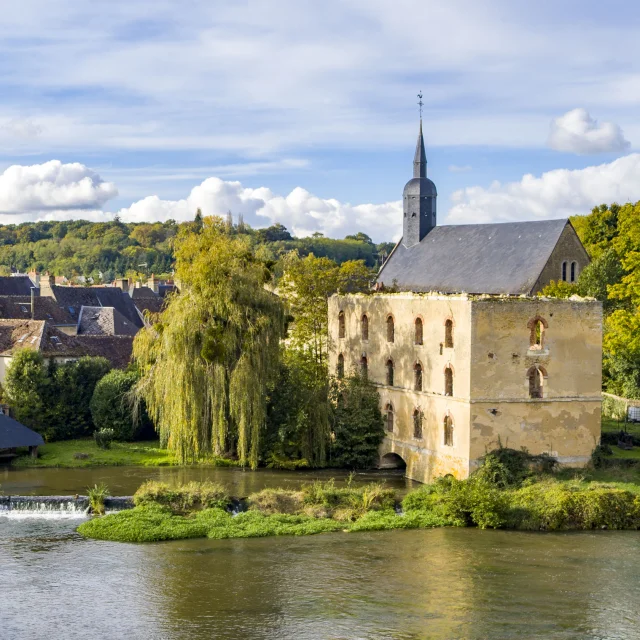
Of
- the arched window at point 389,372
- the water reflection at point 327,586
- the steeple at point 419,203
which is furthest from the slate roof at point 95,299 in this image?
the water reflection at point 327,586

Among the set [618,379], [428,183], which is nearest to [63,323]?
[428,183]

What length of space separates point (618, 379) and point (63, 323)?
110ft

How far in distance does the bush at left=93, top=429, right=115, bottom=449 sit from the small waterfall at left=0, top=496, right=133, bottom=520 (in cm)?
1002

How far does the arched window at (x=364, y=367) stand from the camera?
42656mm

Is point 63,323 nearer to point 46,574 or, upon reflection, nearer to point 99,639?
point 46,574

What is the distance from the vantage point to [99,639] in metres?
21.5

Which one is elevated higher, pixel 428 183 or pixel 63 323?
pixel 428 183

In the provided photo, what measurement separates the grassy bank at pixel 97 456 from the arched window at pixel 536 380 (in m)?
12.6

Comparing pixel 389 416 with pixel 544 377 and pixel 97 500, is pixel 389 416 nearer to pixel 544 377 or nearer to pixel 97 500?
pixel 544 377

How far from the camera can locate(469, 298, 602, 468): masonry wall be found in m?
35.1

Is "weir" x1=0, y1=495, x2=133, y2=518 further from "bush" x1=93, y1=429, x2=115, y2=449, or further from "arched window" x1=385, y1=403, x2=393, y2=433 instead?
"arched window" x1=385, y1=403, x2=393, y2=433

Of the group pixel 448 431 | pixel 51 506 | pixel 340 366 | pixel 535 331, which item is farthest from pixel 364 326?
pixel 51 506

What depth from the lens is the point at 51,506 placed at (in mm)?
32781

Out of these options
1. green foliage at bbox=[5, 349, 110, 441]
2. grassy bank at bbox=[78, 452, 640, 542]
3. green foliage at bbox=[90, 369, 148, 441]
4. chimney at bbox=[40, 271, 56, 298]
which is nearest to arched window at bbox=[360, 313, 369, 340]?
grassy bank at bbox=[78, 452, 640, 542]
